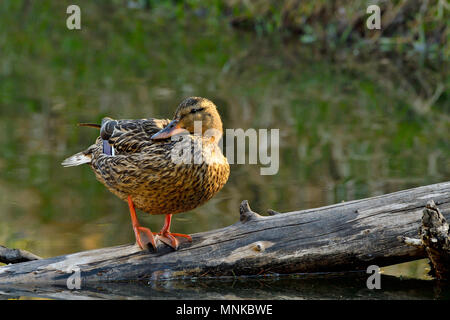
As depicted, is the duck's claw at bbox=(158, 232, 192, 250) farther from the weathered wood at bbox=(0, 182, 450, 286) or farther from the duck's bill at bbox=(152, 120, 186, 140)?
the duck's bill at bbox=(152, 120, 186, 140)

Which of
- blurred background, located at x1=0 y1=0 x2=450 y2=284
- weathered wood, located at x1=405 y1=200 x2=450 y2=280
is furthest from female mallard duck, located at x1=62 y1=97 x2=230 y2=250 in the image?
weathered wood, located at x1=405 y1=200 x2=450 y2=280

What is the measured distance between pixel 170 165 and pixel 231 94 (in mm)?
6320

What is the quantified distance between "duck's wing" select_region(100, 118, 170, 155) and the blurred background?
82cm

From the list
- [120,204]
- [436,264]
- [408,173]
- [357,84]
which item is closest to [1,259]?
[120,204]

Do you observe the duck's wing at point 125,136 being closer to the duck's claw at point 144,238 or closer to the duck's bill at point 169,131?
the duck's bill at point 169,131

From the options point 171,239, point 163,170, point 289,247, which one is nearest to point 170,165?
point 163,170

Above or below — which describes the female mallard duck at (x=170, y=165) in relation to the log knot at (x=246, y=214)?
above

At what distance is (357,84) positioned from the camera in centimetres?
1136

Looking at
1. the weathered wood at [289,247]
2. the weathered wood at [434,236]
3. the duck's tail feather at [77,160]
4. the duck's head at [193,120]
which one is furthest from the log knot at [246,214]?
the duck's tail feather at [77,160]

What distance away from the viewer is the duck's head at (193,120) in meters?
4.50

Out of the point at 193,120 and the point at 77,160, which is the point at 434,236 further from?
the point at 77,160

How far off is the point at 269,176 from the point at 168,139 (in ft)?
9.59

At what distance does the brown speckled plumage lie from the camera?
14.4 ft

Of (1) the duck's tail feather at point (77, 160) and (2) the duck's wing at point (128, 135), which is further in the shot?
(1) the duck's tail feather at point (77, 160)
